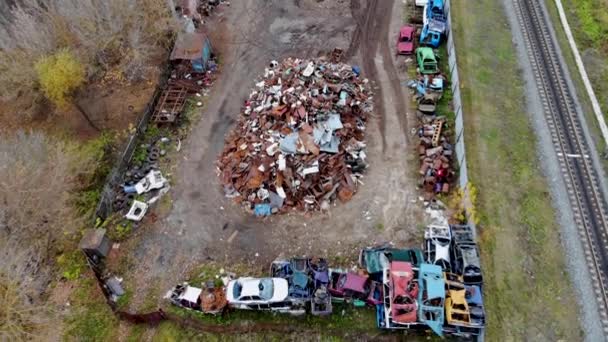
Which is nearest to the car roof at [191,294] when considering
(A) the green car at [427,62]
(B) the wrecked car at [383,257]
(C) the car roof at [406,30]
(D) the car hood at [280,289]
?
(D) the car hood at [280,289]

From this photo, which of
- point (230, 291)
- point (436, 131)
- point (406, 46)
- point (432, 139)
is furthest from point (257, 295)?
point (406, 46)

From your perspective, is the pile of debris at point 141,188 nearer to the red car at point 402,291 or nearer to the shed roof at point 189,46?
the shed roof at point 189,46

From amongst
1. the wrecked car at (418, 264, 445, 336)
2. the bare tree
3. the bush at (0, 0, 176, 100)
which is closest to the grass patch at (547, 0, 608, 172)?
the wrecked car at (418, 264, 445, 336)

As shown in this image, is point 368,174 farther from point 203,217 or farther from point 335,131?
point 203,217

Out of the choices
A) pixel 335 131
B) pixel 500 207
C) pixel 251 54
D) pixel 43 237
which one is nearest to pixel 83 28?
pixel 251 54

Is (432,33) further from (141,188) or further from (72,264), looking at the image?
(72,264)

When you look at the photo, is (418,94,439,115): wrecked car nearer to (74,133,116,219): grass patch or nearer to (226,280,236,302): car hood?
(226,280,236,302): car hood
